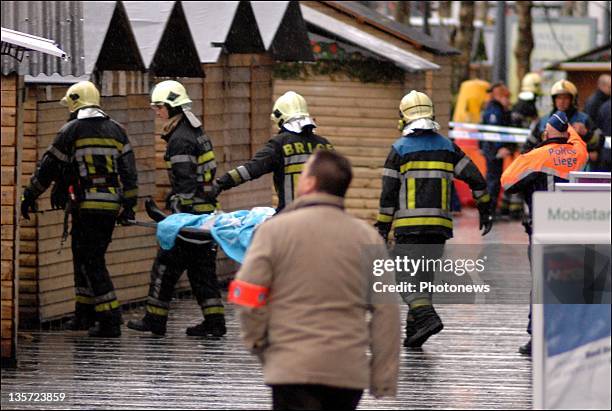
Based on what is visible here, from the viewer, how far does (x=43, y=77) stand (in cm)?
1320

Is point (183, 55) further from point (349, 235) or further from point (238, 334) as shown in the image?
point (349, 235)

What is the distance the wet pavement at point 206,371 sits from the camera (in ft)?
33.9

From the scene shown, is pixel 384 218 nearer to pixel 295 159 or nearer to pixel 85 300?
pixel 295 159

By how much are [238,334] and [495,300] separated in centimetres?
286

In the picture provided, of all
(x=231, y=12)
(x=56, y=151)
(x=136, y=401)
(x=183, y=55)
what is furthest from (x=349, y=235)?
(x=231, y=12)

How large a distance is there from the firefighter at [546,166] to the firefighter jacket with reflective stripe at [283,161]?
142 cm

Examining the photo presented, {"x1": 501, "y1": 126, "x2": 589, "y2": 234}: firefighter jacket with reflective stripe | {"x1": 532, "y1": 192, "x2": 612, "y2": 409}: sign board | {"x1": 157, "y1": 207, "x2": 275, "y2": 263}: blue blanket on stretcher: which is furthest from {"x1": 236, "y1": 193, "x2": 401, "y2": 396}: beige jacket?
{"x1": 501, "y1": 126, "x2": 589, "y2": 234}: firefighter jacket with reflective stripe

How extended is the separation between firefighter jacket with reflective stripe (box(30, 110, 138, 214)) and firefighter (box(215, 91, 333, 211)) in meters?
0.77

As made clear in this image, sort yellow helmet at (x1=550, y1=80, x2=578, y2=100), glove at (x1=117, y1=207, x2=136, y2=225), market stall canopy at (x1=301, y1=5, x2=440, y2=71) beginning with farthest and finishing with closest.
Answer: market stall canopy at (x1=301, y1=5, x2=440, y2=71) < yellow helmet at (x1=550, y1=80, x2=578, y2=100) < glove at (x1=117, y1=207, x2=136, y2=225)

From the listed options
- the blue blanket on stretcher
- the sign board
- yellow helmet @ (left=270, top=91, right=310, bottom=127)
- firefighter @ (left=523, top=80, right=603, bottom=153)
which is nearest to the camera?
the sign board

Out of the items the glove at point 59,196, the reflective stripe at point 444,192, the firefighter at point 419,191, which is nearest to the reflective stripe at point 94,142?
the glove at point 59,196

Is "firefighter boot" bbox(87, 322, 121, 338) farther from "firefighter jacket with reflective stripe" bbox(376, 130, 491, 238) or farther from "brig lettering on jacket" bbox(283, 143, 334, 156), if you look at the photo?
"firefighter jacket with reflective stripe" bbox(376, 130, 491, 238)

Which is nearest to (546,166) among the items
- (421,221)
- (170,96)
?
(421,221)

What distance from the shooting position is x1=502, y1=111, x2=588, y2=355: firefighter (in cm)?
1242
